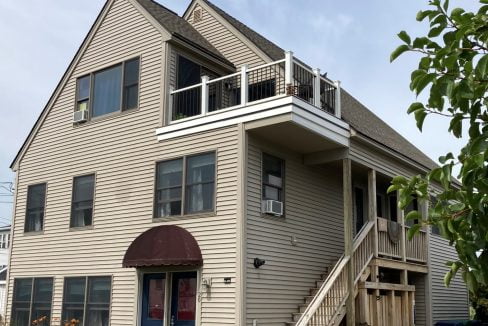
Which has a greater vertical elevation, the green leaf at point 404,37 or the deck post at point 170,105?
the deck post at point 170,105

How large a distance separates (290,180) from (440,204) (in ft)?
33.8

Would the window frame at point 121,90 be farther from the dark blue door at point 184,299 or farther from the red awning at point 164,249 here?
the dark blue door at point 184,299

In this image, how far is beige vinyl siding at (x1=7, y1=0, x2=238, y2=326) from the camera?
1288 centimetres

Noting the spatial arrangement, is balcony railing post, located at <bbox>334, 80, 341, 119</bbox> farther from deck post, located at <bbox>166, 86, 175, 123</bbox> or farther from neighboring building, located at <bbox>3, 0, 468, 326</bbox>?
deck post, located at <bbox>166, 86, 175, 123</bbox>

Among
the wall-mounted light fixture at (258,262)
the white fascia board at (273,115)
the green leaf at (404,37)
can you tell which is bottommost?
the wall-mounted light fixture at (258,262)

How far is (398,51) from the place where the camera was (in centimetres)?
411

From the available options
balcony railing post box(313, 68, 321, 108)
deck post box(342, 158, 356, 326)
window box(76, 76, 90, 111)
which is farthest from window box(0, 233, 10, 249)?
balcony railing post box(313, 68, 321, 108)

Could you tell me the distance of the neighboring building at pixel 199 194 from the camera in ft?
42.1

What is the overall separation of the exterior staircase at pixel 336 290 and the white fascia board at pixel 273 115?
105 inches

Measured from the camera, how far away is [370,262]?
49.3 ft

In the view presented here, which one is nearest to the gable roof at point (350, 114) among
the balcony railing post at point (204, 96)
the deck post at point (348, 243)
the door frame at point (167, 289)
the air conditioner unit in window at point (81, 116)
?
the deck post at point (348, 243)

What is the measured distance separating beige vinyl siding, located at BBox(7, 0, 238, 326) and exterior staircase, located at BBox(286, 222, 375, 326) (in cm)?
175

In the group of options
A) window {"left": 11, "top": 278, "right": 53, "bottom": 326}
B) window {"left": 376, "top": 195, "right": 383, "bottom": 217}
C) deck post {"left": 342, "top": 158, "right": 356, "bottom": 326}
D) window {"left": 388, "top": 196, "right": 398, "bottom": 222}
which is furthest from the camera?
window {"left": 388, "top": 196, "right": 398, "bottom": 222}

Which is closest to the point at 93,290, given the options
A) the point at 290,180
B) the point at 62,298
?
the point at 62,298
